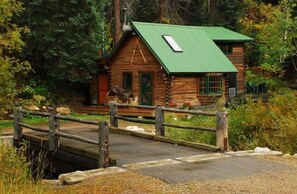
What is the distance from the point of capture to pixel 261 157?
39.6 feet

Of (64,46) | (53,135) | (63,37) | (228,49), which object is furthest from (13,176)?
(228,49)

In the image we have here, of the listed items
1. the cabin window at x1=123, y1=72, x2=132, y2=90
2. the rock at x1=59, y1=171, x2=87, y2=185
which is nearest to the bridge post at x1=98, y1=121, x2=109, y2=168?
the rock at x1=59, y1=171, x2=87, y2=185

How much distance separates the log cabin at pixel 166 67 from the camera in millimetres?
29125

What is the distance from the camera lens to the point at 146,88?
99.9 ft

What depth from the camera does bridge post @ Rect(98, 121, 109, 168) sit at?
A: 36.5ft

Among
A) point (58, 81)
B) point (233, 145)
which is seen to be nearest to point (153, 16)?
point (58, 81)

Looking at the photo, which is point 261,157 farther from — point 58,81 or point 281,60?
point 281,60

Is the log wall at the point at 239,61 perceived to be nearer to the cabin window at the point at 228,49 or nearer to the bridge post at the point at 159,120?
the cabin window at the point at 228,49

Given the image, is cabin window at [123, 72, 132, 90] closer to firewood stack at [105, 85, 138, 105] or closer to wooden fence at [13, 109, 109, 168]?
firewood stack at [105, 85, 138, 105]

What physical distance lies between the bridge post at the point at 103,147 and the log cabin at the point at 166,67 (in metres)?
16.7

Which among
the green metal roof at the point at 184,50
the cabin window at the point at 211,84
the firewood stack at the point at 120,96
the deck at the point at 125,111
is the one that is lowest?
the deck at the point at 125,111

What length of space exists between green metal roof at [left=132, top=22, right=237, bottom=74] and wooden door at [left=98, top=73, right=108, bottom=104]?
18.8ft

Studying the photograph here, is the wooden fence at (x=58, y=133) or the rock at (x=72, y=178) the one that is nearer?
the rock at (x=72, y=178)

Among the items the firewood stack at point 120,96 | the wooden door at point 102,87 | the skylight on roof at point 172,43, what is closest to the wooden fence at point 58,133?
the firewood stack at point 120,96
